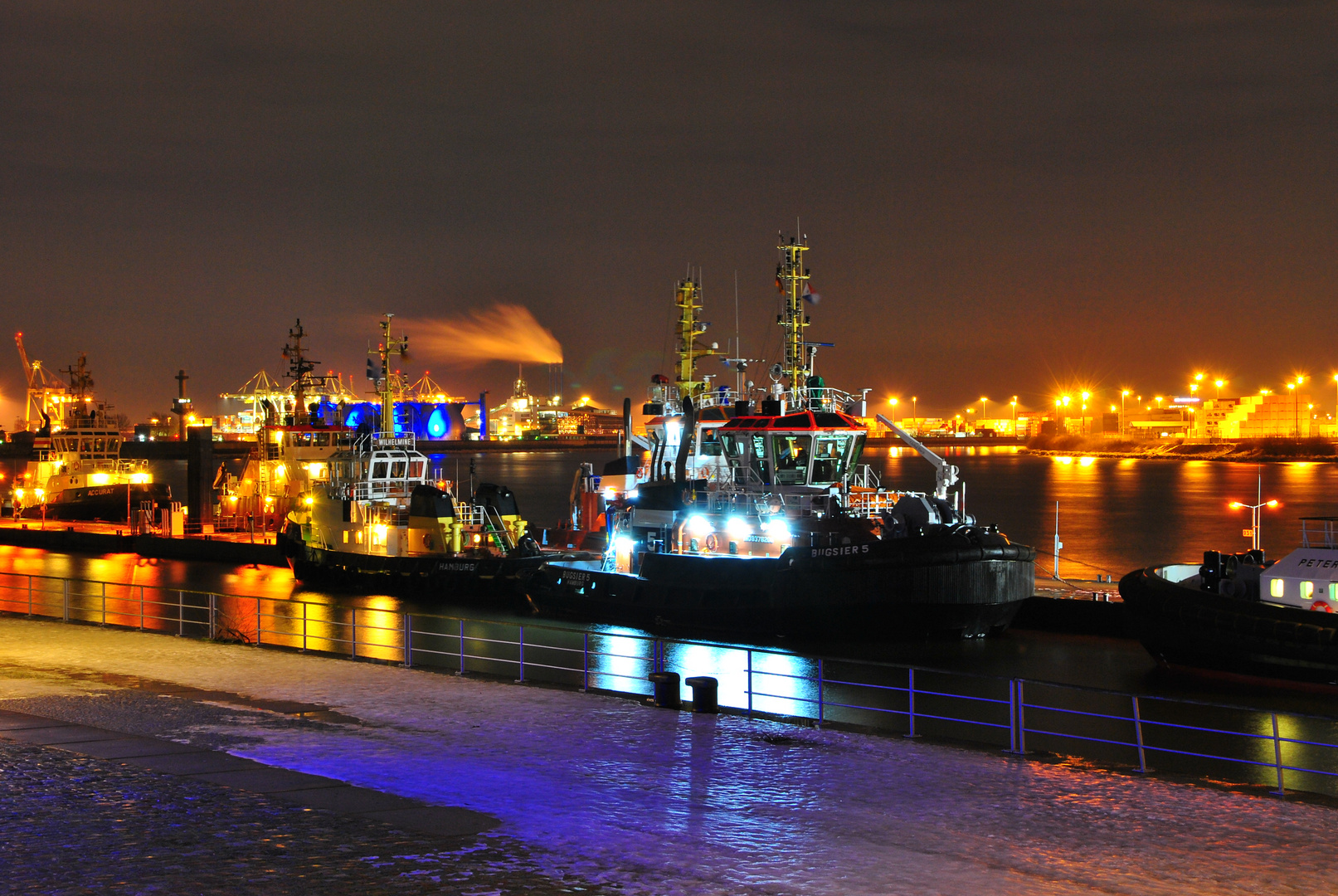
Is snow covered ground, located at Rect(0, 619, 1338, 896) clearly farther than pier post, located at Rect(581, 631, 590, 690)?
No

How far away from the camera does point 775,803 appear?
912 cm

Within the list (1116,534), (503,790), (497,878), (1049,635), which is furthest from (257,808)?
(1116,534)

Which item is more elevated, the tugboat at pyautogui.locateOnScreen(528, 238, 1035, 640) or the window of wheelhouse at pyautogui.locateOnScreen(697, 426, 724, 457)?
the window of wheelhouse at pyautogui.locateOnScreen(697, 426, 724, 457)

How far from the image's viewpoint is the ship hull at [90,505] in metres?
60.3

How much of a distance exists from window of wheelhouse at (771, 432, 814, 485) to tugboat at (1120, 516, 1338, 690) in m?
7.70

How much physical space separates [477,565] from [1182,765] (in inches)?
834

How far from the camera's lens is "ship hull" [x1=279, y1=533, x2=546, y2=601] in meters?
32.8

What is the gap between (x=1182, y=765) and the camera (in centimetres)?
1627

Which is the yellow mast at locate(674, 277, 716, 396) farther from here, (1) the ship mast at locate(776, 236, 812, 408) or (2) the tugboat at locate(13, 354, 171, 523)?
(2) the tugboat at locate(13, 354, 171, 523)

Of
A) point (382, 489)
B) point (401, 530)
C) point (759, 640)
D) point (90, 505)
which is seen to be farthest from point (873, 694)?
point (90, 505)

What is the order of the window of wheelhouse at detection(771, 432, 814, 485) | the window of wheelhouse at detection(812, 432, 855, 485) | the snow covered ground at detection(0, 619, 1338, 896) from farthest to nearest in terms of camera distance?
the window of wheelhouse at detection(771, 432, 814, 485) < the window of wheelhouse at detection(812, 432, 855, 485) < the snow covered ground at detection(0, 619, 1338, 896)

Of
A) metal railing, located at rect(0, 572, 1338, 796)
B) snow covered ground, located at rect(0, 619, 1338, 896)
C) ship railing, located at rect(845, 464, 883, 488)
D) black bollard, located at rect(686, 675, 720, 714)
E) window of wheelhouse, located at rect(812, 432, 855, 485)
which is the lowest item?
metal railing, located at rect(0, 572, 1338, 796)

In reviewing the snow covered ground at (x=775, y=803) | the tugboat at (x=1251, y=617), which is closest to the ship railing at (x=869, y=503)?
the tugboat at (x=1251, y=617)

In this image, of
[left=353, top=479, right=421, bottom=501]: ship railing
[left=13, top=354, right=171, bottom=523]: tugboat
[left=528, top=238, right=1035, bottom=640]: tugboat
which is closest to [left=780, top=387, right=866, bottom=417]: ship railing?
[left=528, top=238, right=1035, bottom=640]: tugboat
